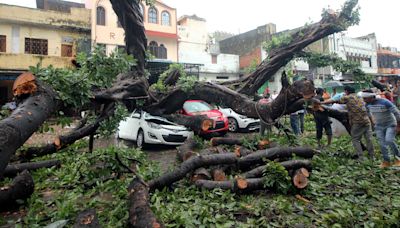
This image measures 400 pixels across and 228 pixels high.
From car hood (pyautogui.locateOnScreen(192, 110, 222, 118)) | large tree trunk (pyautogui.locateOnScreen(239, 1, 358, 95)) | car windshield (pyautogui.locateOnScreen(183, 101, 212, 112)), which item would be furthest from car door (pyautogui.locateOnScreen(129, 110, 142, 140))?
large tree trunk (pyautogui.locateOnScreen(239, 1, 358, 95))

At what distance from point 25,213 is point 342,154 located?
7.60 metres

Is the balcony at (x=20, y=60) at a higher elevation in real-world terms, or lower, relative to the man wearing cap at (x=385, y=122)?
higher

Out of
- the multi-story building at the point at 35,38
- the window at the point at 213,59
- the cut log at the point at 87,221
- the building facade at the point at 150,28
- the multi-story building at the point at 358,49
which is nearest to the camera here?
the cut log at the point at 87,221

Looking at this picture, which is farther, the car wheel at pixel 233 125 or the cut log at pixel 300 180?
the car wheel at pixel 233 125

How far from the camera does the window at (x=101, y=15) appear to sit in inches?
933

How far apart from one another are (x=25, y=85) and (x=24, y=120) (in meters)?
0.61

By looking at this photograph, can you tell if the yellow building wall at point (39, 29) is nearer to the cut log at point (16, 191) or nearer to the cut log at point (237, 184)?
the cut log at point (16, 191)

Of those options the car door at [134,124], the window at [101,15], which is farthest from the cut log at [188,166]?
the window at [101,15]

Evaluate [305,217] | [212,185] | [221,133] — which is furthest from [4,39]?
[305,217]

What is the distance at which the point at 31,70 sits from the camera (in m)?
4.13

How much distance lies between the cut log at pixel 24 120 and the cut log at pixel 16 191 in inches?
80.7

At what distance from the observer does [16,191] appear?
16.7 ft

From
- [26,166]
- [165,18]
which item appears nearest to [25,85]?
[26,166]

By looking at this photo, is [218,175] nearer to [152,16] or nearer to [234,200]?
[234,200]
